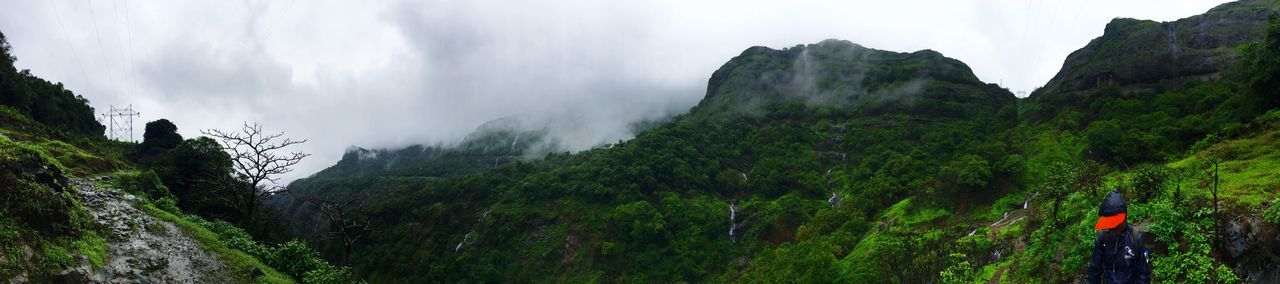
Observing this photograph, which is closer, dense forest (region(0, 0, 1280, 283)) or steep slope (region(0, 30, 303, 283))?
steep slope (region(0, 30, 303, 283))

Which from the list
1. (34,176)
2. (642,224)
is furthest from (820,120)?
(34,176)

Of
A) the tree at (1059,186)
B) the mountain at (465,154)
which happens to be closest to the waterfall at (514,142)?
the mountain at (465,154)

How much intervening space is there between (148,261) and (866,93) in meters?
92.6

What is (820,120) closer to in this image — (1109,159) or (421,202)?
(1109,159)

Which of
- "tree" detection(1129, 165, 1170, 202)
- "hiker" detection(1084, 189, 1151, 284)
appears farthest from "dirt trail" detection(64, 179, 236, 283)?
"tree" detection(1129, 165, 1170, 202)

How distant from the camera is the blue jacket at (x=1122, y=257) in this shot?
6.37 metres

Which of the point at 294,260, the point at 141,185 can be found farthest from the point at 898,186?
the point at 141,185

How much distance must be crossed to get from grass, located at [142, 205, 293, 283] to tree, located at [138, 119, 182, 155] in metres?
34.2

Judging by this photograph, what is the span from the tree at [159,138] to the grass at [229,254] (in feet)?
112

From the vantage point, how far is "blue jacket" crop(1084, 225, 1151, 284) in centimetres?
637

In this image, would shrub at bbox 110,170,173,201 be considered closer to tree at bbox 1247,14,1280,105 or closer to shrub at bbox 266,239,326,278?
shrub at bbox 266,239,326,278

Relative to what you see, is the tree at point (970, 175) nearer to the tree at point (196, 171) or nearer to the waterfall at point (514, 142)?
the tree at point (196, 171)

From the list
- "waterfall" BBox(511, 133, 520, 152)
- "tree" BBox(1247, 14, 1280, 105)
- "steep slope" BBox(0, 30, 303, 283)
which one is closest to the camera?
"steep slope" BBox(0, 30, 303, 283)

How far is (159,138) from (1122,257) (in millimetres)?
60879
